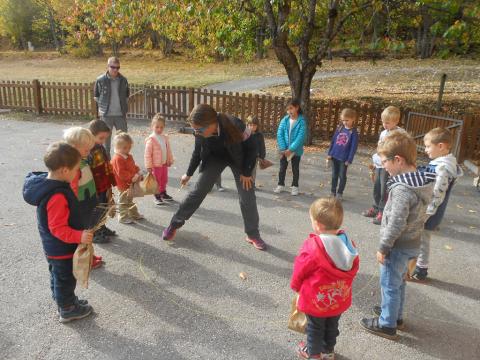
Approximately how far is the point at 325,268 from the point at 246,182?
201cm

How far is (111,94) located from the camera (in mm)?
7406

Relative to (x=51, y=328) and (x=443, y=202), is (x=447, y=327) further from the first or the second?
(x=51, y=328)

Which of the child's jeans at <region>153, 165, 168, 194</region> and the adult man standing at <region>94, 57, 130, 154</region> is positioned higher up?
the adult man standing at <region>94, 57, 130, 154</region>

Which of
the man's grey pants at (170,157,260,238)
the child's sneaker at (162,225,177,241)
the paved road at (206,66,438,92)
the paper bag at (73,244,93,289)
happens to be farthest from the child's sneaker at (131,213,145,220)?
the paved road at (206,66,438,92)

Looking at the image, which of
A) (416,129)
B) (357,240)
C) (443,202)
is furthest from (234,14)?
(443,202)

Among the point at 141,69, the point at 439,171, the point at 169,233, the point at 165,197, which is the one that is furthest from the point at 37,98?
the point at 141,69

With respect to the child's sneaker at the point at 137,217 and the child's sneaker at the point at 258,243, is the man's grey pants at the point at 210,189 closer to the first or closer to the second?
the child's sneaker at the point at 258,243

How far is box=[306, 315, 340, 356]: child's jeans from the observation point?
2.73 m

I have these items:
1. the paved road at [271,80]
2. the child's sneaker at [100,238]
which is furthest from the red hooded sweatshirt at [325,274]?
the paved road at [271,80]

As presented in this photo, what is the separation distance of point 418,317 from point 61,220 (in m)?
3.07

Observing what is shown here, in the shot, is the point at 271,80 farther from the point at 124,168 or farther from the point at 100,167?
the point at 100,167

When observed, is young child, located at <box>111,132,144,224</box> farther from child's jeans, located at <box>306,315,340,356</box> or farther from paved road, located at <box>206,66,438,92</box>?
paved road, located at <box>206,66,438,92</box>

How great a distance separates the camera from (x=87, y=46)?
39.3 metres

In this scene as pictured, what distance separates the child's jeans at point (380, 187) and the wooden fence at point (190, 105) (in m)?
4.65
